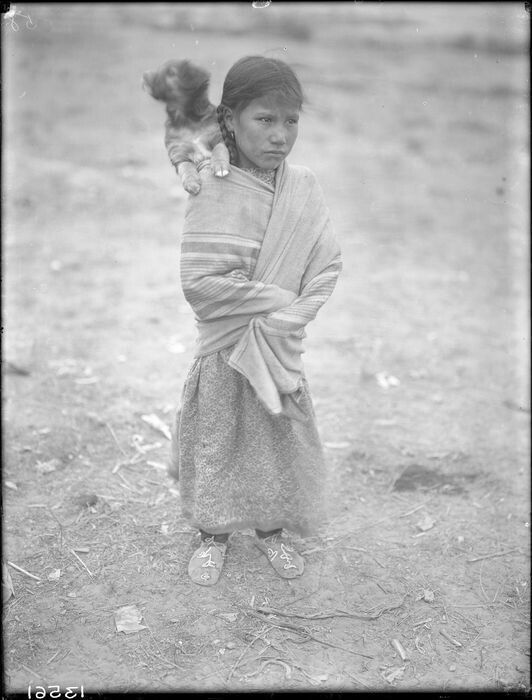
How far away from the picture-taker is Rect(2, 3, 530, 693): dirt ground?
245 cm

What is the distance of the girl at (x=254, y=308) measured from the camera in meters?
2.24

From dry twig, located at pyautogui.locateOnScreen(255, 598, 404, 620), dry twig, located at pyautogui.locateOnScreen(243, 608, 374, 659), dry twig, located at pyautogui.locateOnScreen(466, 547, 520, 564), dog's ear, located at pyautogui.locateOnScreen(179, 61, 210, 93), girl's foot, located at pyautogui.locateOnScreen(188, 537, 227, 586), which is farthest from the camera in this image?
dry twig, located at pyautogui.locateOnScreen(466, 547, 520, 564)

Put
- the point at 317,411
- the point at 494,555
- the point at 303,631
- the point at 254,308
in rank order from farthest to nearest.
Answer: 1. the point at 317,411
2. the point at 494,555
3. the point at 303,631
4. the point at 254,308

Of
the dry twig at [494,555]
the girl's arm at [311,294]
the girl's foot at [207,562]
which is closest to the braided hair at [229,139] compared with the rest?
the girl's arm at [311,294]

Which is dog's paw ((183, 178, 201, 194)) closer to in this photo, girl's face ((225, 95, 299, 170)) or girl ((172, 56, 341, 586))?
girl ((172, 56, 341, 586))

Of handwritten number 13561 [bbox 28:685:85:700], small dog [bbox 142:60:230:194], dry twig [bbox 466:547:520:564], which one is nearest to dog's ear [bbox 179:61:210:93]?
small dog [bbox 142:60:230:194]

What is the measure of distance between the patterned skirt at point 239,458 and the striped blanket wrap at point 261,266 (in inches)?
7.5

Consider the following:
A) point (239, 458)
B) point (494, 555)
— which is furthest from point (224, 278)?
point (494, 555)

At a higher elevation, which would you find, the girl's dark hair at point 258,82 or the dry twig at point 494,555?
the girl's dark hair at point 258,82

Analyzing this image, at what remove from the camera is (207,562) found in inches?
107

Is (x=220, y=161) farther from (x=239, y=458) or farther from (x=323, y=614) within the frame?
(x=323, y=614)

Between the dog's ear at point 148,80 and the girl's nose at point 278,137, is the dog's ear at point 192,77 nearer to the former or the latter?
the dog's ear at point 148,80

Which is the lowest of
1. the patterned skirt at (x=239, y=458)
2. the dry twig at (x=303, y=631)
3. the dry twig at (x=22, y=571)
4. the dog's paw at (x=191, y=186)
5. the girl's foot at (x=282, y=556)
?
the dry twig at (x=22, y=571)

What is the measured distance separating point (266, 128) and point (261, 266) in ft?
1.45
